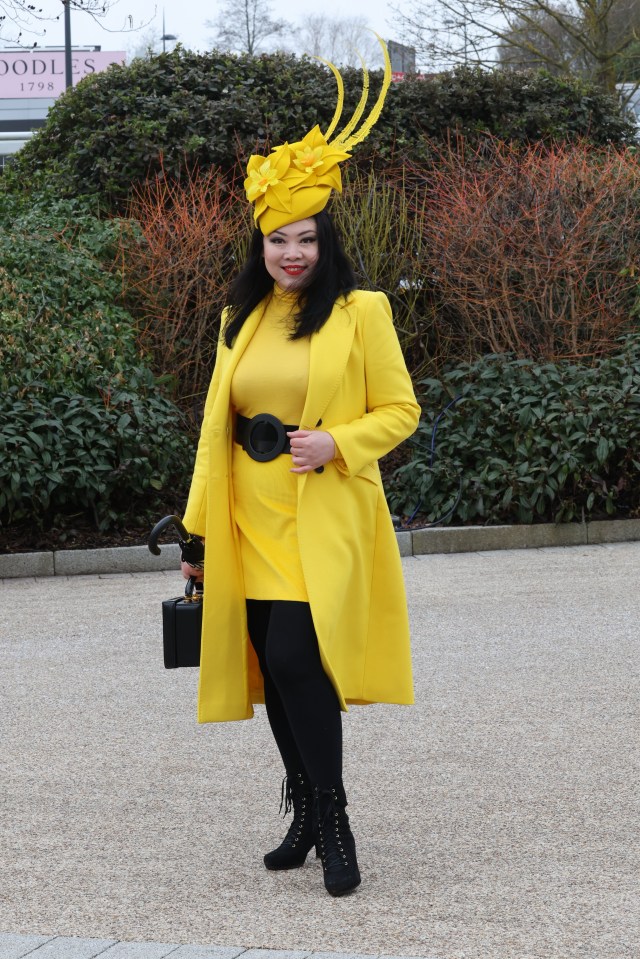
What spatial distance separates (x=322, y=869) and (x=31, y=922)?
2.55ft

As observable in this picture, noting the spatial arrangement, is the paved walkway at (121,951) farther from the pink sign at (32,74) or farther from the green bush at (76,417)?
the pink sign at (32,74)

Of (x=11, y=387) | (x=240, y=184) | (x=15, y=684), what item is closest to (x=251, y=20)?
(x=240, y=184)

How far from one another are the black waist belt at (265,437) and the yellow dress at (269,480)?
0.02 m

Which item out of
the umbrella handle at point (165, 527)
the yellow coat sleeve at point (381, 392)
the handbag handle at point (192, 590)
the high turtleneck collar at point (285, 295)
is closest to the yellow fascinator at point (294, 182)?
the high turtleneck collar at point (285, 295)

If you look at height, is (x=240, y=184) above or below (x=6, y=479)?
above

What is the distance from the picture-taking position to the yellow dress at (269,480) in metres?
3.47

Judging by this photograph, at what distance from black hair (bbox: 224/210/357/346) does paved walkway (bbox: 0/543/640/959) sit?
1.44m

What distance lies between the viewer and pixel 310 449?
11.0 ft

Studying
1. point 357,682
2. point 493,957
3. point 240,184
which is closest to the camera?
point 493,957

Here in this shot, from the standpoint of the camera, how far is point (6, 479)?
345 inches

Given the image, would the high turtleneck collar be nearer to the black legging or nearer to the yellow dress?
the yellow dress

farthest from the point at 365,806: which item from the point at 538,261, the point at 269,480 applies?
the point at 538,261

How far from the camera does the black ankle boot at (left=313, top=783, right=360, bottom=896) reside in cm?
340

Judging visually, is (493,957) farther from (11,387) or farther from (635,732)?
(11,387)
